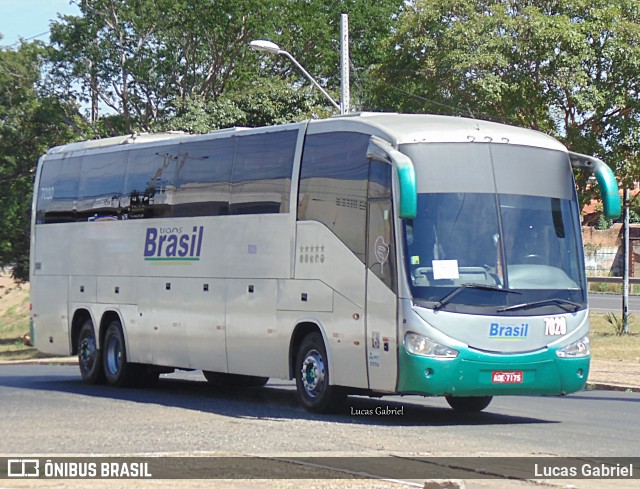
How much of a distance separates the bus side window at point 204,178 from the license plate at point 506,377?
5.29 m

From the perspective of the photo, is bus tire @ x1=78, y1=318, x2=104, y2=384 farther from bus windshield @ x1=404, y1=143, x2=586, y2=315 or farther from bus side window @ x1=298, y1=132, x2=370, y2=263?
bus windshield @ x1=404, y1=143, x2=586, y2=315

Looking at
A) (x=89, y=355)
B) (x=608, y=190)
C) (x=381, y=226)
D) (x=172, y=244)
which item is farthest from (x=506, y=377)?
(x=89, y=355)

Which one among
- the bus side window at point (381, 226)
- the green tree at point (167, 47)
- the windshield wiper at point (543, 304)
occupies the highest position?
the green tree at point (167, 47)

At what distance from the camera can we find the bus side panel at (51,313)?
886 inches

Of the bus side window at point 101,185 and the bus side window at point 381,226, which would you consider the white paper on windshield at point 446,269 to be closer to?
the bus side window at point 381,226

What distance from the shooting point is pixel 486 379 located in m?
14.5

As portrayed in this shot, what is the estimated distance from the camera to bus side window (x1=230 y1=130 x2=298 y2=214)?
667 inches

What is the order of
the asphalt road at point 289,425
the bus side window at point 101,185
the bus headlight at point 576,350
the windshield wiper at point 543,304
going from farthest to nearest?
the bus side window at point 101,185, the bus headlight at point 576,350, the windshield wiper at point 543,304, the asphalt road at point 289,425

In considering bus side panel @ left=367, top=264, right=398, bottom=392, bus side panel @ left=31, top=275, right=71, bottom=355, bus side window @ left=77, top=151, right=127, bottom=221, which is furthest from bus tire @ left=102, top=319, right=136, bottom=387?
bus side panel @ left=367, top=264, right=398, bottom=392

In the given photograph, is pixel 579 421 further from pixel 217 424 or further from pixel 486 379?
pixel 217 424

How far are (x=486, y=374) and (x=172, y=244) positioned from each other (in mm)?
6598

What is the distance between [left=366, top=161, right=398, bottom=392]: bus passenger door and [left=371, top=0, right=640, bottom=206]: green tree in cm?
1467

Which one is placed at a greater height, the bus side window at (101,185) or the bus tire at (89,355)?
the bus side window at (101,185)

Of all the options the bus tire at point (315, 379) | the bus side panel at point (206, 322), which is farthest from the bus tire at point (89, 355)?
the bus tire at point (315, 379)
